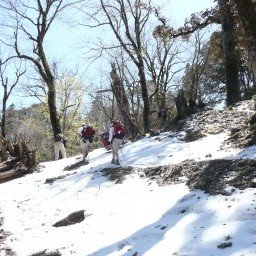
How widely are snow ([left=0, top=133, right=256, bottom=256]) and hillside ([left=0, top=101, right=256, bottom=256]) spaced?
0.02m

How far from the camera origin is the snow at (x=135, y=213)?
6.86 metres

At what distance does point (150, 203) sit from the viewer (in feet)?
31.2

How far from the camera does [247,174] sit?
28.9 ft

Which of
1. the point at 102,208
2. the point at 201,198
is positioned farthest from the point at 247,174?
the point at 102,208

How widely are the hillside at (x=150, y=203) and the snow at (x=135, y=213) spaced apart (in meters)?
0.02

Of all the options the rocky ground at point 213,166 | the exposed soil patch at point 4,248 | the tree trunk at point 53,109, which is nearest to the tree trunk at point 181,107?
the rocky ground at point 213,166

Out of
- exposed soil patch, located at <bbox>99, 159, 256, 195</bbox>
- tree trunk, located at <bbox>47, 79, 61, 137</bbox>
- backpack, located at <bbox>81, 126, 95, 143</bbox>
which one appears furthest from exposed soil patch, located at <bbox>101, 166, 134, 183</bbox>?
tree trunk, located at <bbox>47, 79, 61, 137</bbox>

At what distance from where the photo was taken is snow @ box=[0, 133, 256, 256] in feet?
22.5

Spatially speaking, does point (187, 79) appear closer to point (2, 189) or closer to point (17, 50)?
point (17, 50)

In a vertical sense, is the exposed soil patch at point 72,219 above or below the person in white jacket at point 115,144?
below

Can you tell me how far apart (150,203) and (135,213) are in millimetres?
518

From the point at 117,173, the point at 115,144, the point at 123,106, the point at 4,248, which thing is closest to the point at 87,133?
the point at 115,144

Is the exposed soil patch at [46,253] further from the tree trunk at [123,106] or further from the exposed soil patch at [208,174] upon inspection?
the tree trunk at [123,106]

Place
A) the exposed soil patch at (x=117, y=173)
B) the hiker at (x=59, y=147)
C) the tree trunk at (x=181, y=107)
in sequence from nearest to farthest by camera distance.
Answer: the exposed soil patch at (x=117, y=173) → the tree trunk at (x=181, y=107) → the hiker at (x=59, y=147)
